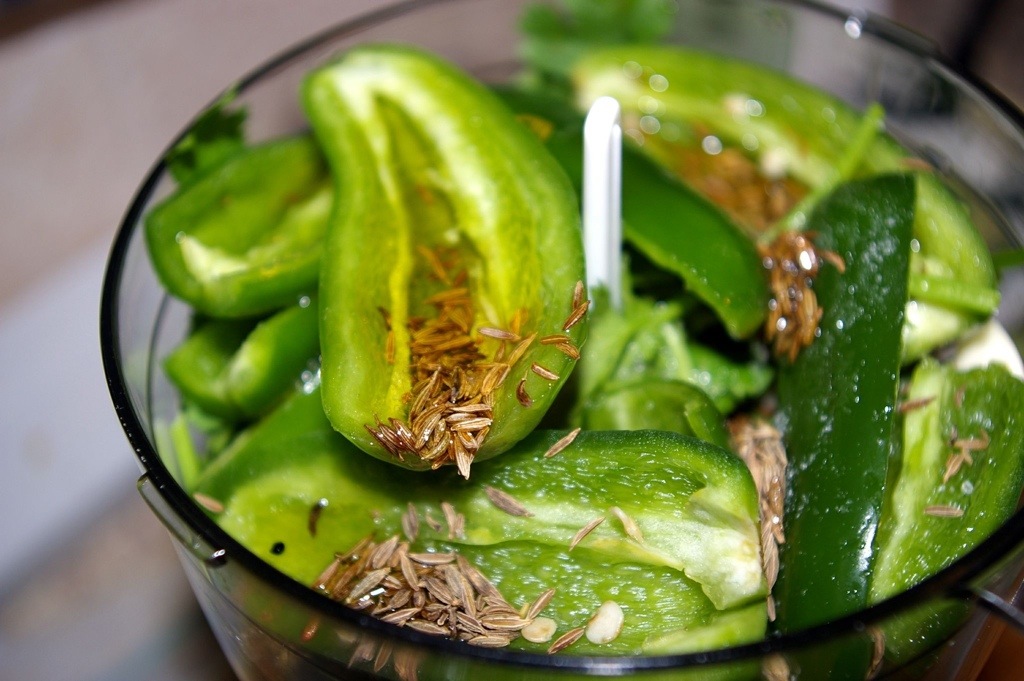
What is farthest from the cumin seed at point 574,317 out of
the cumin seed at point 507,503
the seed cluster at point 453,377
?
the cumin seed at point 507,503

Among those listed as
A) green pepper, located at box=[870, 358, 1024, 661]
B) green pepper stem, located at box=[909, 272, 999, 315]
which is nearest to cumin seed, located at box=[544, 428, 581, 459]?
green pepper, located at box=[870, 358, 1024, 661]

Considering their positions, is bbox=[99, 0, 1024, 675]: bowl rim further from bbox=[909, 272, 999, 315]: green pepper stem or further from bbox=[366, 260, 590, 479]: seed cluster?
bbox=[909, 272, 999, 315]: green pepper stem

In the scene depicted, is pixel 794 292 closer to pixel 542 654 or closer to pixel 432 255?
pixel 432 255

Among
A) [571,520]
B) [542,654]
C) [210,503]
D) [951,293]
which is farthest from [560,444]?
[951,293]

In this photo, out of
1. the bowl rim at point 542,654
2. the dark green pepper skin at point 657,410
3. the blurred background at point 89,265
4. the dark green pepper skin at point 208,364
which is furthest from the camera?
the blurred background at point 89,265

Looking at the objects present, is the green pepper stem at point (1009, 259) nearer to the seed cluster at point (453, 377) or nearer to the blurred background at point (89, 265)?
the blurred background at point (89, 265)

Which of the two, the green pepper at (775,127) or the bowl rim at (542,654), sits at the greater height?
the green pepper at (775,127)
